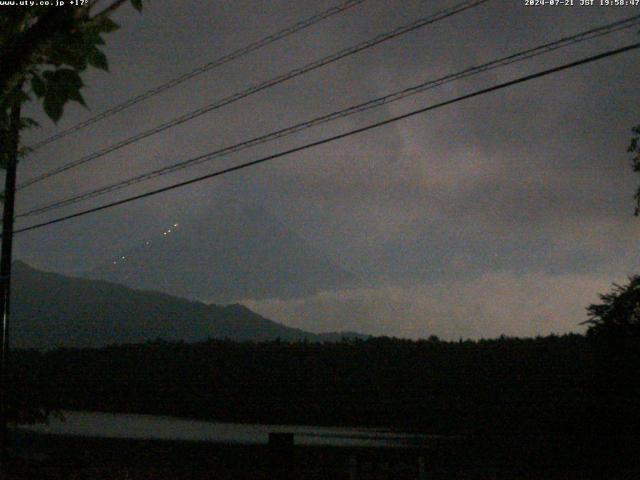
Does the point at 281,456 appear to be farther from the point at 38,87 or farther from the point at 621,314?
the point at 621,314

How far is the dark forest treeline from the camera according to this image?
44.6 m

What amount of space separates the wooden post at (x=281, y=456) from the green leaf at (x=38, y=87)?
667 cm

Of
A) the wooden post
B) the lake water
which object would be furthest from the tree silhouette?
the wooden post

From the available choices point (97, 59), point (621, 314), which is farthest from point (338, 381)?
point (97, 59)

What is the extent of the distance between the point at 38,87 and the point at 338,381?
166 ft

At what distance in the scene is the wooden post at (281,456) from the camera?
10.1 meters

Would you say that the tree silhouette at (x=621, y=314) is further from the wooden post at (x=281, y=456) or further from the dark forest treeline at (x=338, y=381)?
the wooden post at (x=281, y=456)

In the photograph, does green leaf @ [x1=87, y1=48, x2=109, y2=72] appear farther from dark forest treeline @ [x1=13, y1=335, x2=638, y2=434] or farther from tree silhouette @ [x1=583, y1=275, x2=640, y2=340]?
dark forest treeline @ [x1=13, y1=335, x2=638, y2=434]

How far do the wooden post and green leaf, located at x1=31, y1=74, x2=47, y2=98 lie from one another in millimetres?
6673

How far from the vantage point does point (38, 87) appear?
4.49m

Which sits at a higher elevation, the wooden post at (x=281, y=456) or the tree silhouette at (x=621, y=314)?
the tree silhouette at (x=621, y=314)

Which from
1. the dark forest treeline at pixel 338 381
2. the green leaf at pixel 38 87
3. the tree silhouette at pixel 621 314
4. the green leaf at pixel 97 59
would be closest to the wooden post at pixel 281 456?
the green leaf at pixel 97 59

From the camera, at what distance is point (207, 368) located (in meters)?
58.9

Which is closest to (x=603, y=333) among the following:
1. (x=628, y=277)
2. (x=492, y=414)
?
(x=628, y=277)
